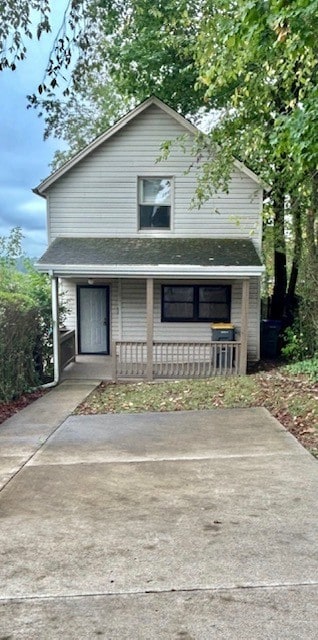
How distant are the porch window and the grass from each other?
8.58 feet

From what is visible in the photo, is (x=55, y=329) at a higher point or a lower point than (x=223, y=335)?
higher

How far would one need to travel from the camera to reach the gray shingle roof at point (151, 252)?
428 inches

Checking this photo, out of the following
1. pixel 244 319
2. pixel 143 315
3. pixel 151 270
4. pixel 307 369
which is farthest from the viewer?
pixel 143 315

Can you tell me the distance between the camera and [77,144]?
22.8 m

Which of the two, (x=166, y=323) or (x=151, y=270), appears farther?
(x=166, y=323)

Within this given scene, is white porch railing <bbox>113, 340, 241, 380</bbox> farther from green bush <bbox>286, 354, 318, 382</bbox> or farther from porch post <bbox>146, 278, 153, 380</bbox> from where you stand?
green bush <bbox>286, 354, 318, 382</bbox>

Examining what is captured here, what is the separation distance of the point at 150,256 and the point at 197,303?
7.43 feet

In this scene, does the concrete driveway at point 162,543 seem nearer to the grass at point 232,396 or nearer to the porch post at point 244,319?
the grass at point 232,396

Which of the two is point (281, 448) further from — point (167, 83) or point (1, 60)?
point (167, 83)

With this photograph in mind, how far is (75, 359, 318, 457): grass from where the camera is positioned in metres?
7.05

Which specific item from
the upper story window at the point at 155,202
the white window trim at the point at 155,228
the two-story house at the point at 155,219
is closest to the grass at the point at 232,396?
the two-story house at the point at 155,219

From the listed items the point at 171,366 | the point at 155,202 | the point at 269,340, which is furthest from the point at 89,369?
the point at 269,340

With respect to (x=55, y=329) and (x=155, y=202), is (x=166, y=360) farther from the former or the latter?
(x=155, y=202)

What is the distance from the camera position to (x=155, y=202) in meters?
12.6
